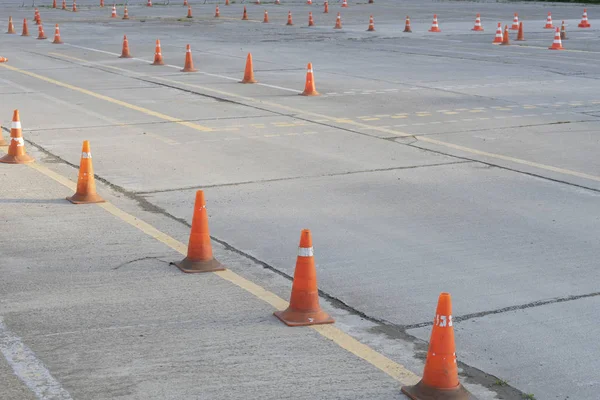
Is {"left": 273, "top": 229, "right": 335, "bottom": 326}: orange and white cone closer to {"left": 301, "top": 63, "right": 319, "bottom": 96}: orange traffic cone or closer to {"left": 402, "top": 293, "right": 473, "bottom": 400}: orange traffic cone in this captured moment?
{"left": 402, "top": 293, "right": 473, "bottom": 400}: orange traffic cone

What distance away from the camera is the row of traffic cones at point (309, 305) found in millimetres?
5812

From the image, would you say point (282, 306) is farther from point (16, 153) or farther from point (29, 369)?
point (16, 153)

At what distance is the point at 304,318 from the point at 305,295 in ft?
0.53

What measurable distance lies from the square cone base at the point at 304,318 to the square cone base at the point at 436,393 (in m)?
1.33

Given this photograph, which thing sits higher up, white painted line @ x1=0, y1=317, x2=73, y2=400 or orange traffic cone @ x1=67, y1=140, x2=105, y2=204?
orange traffic cone @ x1=67, y1=140, x2=105, y2=204

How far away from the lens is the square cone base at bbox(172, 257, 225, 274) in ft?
27.7

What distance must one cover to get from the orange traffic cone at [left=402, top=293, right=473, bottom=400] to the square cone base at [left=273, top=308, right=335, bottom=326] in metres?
1.45

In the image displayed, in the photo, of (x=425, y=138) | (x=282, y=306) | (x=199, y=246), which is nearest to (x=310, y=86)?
(x=425, y=138)

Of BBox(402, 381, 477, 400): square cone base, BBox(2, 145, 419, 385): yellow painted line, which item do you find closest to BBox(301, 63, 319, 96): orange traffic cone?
BBox(2, 145, 419, 385): yellow painted line

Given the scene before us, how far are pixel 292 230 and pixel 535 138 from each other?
21.0 ft

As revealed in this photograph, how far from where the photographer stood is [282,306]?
7.58 meters

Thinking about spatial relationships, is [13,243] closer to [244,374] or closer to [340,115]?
[244,374]

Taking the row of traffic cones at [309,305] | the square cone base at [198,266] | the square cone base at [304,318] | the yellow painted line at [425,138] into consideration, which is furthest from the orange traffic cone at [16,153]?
the square cone base at [304,318]

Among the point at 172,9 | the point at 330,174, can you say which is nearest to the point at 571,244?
the point at 330,174
